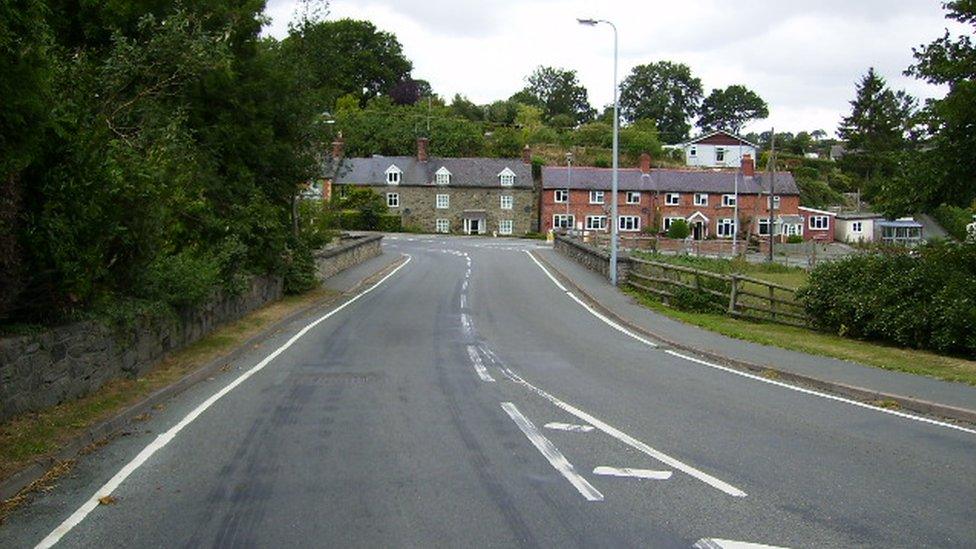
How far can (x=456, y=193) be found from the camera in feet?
290

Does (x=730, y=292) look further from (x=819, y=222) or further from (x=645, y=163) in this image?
(x=819, y=222)

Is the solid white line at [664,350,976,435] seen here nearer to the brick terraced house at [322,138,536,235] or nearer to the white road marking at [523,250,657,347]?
the white road marking at [523,250,657,347]

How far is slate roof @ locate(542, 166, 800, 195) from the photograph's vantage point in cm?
8656

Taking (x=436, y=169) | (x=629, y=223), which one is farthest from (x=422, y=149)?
(x=629, y=223)

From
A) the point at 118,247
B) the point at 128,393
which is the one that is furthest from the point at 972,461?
the point at 118,247

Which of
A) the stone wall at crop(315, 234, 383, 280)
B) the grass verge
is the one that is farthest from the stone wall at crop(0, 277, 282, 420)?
the stone wall at crop(315, 234, 383, 280)

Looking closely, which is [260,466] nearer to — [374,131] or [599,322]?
[599,322]

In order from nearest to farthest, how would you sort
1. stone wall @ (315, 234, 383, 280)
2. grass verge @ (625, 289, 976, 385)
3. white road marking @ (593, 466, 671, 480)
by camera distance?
white road marking @ (593, 466, 671, 480) < grass verge @ (625, 289, 976, 385) < stone wall @ (315, 234, 383, 280)

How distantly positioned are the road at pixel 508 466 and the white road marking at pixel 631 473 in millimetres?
30

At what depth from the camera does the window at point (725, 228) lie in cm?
8825

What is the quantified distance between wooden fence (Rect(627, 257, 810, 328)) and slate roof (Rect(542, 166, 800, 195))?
57058 mm

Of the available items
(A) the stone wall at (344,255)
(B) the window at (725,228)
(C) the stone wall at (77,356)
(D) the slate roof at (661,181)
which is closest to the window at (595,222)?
(D) the slate roof at (661,181)

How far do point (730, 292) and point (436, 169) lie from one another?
215 feet

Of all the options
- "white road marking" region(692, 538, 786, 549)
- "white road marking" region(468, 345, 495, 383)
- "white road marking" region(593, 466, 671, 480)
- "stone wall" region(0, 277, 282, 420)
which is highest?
"stone wall" region(0, 277, 282, 420)
